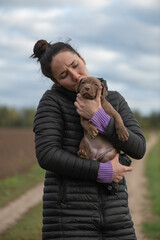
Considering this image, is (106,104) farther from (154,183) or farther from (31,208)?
(154,183)

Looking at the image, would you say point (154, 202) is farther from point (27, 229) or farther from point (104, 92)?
point (104, 92)

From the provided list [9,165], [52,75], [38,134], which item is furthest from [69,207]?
[9,165]

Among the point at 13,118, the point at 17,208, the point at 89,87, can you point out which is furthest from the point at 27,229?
the point at 13,118

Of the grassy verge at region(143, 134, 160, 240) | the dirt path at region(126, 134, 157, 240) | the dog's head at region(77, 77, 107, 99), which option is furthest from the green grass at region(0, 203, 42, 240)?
the dog's head at region(77, 77, 107, 99)

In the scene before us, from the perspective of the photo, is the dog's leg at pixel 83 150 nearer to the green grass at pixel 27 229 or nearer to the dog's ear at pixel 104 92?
the dog's ear at pixel 104 92

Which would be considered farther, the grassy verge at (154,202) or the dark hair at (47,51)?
the grassy verge at (154,202)

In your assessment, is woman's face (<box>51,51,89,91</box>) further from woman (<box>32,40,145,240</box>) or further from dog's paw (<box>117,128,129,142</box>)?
dog's paw (<box>117,128,129,142</box>)

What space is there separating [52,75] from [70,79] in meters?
0.19

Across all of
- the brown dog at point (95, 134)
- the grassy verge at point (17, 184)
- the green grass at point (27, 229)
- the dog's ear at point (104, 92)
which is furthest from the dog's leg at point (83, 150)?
the grassy verge at point (17, 184)

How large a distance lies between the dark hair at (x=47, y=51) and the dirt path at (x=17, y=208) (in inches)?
188

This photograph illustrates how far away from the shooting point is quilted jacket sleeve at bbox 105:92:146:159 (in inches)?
116

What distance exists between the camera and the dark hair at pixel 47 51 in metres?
3.15

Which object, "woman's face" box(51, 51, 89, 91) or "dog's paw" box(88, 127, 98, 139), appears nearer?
"dog's paw" box(88, 127, 98, 139)

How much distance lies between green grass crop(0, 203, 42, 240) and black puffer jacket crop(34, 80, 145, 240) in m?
3.93
